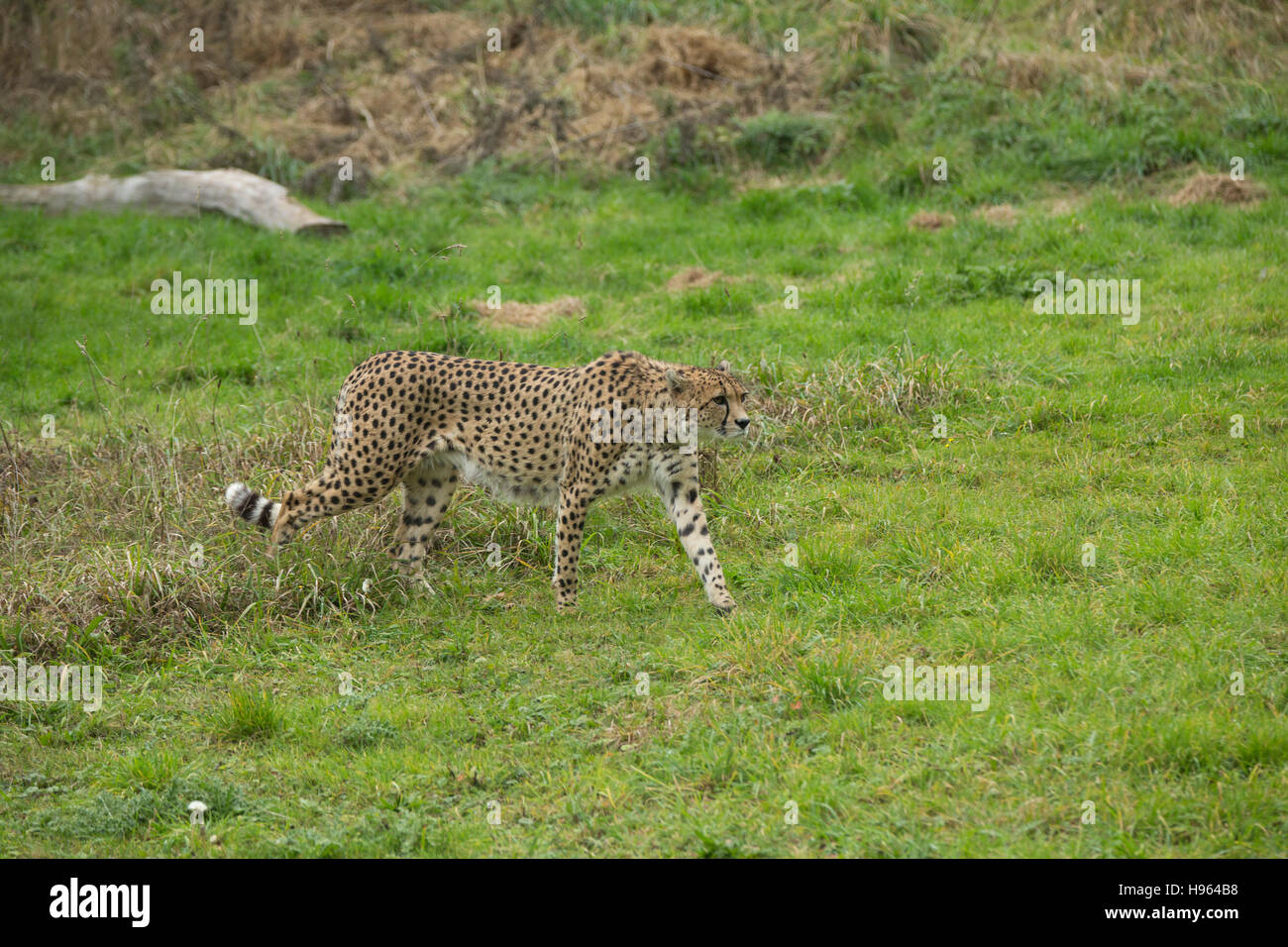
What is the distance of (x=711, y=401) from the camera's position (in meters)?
7.49

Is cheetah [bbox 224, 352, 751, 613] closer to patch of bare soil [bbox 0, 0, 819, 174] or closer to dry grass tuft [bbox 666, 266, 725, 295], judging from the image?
dry grass tuft [bbox 666, 266, 725, 295]

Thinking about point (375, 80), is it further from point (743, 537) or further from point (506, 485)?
point (743, 537)

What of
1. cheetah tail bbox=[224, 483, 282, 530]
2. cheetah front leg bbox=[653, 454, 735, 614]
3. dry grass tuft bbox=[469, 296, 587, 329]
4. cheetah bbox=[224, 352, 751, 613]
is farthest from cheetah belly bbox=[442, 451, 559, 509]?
dry grass tuft bbox=[469, 296, 587, 329]

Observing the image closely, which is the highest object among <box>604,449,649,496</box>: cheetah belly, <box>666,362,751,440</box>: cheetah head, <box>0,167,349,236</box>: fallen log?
<box>0,167,349,236</box>: fallen log

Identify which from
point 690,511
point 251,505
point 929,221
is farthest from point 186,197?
point 690,511

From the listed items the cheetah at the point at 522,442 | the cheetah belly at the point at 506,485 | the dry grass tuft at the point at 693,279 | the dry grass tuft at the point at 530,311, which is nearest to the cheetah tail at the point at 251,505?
the cheetah at the point at 522,442

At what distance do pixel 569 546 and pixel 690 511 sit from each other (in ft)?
2.31

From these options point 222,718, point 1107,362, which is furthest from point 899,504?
point 222,718

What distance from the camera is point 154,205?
46.2 feet

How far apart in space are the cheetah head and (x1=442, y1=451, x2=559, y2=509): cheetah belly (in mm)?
937

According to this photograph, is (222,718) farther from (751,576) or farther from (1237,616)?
(1237,616)

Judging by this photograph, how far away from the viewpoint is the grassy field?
18.1 ft

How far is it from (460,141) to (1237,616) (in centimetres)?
1082

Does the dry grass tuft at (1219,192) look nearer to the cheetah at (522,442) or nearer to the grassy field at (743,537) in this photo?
the grassy field at (743,537)
